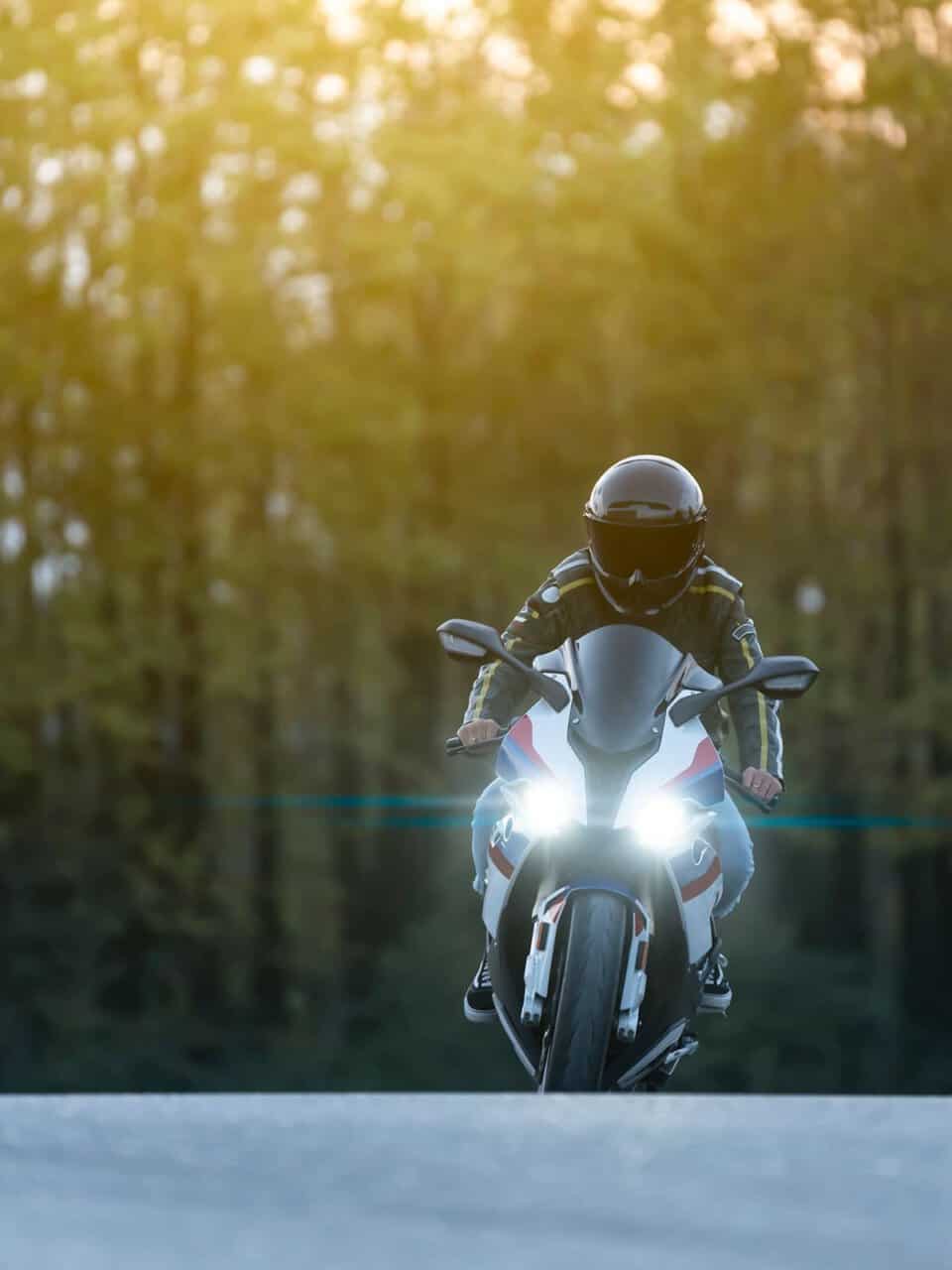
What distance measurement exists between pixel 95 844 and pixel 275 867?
1867mm

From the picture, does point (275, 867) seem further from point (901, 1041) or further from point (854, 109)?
point (854, 109)

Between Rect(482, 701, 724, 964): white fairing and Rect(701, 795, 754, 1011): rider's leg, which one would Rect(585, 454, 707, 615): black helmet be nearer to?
Rect(482, 701, 724, 964): white fairing

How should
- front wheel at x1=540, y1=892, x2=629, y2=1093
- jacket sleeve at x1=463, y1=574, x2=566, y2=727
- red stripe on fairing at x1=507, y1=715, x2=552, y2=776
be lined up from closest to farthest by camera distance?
front wheel at x1=540, y1=892, x2=629, y2=1093, red stripe on fairing at x1=507, y1=715, x2=552, y2=776, jacket sleeve at x1=463, y1=574, x2=566, y2=727

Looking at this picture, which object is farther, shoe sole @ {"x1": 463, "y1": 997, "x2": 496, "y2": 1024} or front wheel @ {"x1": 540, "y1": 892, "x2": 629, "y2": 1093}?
shoe sole @ {"x1": 463, "y1": 997, "x2": 496, "y2": 1024}

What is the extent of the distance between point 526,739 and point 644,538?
522 millimetres

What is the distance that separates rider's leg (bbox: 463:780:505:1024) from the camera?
14.9ft

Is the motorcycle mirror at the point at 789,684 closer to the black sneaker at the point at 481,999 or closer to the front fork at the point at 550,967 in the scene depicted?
the front fork at the point at 550,967

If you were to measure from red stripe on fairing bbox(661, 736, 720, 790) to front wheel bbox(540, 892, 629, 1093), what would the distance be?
1.17 feet

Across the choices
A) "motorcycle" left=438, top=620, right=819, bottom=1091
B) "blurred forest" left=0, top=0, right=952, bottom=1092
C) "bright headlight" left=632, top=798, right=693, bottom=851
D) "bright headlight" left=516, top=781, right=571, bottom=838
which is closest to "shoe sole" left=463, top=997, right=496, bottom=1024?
"motorcycle" left=438, top=620, right=819, bottom=1091

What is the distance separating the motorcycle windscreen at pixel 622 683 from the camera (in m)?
4.41

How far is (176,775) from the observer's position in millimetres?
20672

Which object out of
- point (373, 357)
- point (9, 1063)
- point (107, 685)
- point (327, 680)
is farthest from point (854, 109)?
point (9, 1063)

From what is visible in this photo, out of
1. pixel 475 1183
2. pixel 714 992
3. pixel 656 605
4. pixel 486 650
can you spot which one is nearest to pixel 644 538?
pixel 656 605

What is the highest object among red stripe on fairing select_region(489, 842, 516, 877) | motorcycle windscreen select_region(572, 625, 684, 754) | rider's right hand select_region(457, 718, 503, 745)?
motorcycle windscreen select_region(572, 625, 684, 754)
